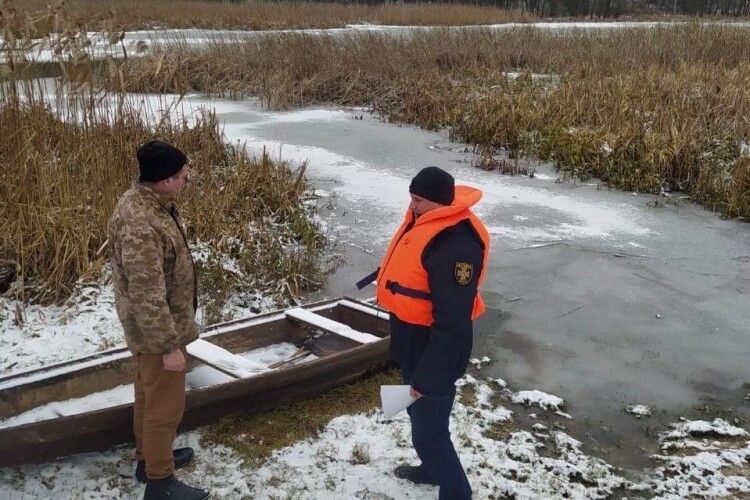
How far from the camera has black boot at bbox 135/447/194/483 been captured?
3.10 m

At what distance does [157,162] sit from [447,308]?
1.17 meters

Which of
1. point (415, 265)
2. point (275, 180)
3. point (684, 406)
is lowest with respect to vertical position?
point (684, 406)

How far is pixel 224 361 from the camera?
3.74 meters

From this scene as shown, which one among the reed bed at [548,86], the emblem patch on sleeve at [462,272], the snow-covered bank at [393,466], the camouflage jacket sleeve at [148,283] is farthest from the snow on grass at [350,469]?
the reed bed at [548,86]

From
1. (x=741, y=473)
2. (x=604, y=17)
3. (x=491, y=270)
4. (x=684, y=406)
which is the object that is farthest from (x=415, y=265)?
(x=604, y=17)

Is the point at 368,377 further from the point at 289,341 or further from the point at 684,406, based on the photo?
the point at 684,406

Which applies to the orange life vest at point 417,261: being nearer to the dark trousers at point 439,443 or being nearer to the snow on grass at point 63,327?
the dark trousers at point 439,443

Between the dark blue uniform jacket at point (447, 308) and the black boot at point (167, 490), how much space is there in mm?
1118

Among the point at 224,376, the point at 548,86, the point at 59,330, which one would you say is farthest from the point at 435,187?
the point at 548,86

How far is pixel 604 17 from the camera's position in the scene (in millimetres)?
35531

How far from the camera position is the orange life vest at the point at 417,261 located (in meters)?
2.50

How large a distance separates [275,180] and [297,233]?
3.17ft

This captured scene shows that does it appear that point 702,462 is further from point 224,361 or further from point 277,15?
point 277,15

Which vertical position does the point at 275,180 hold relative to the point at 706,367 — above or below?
above
